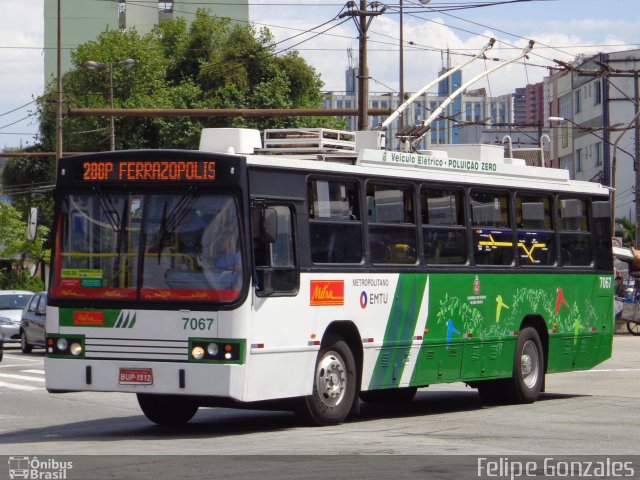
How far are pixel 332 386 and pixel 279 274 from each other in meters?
1.54

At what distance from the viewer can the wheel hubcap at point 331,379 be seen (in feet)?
46.2

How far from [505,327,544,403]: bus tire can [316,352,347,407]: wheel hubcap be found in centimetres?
386

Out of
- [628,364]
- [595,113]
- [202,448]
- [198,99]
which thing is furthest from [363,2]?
[595,113]

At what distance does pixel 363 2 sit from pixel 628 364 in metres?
9.52

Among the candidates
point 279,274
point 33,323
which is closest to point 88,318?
point 279,274

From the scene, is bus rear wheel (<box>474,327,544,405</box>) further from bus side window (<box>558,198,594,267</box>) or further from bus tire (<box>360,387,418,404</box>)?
bus side window (<box>558,198,594,267</box>)

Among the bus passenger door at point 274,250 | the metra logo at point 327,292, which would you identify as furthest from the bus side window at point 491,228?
the bus passenger door at point 274,250

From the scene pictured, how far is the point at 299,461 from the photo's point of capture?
11023 mm

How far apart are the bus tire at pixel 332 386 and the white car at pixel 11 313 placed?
2316cm

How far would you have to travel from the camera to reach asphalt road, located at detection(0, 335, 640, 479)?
38.2 ft

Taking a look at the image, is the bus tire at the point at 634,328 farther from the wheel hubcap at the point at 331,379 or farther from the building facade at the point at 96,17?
the building facade at the point at 96,17

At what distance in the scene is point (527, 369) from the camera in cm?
1789

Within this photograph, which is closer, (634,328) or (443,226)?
(443,226)

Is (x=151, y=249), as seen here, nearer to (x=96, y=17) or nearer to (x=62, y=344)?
(x=62, y=344)
